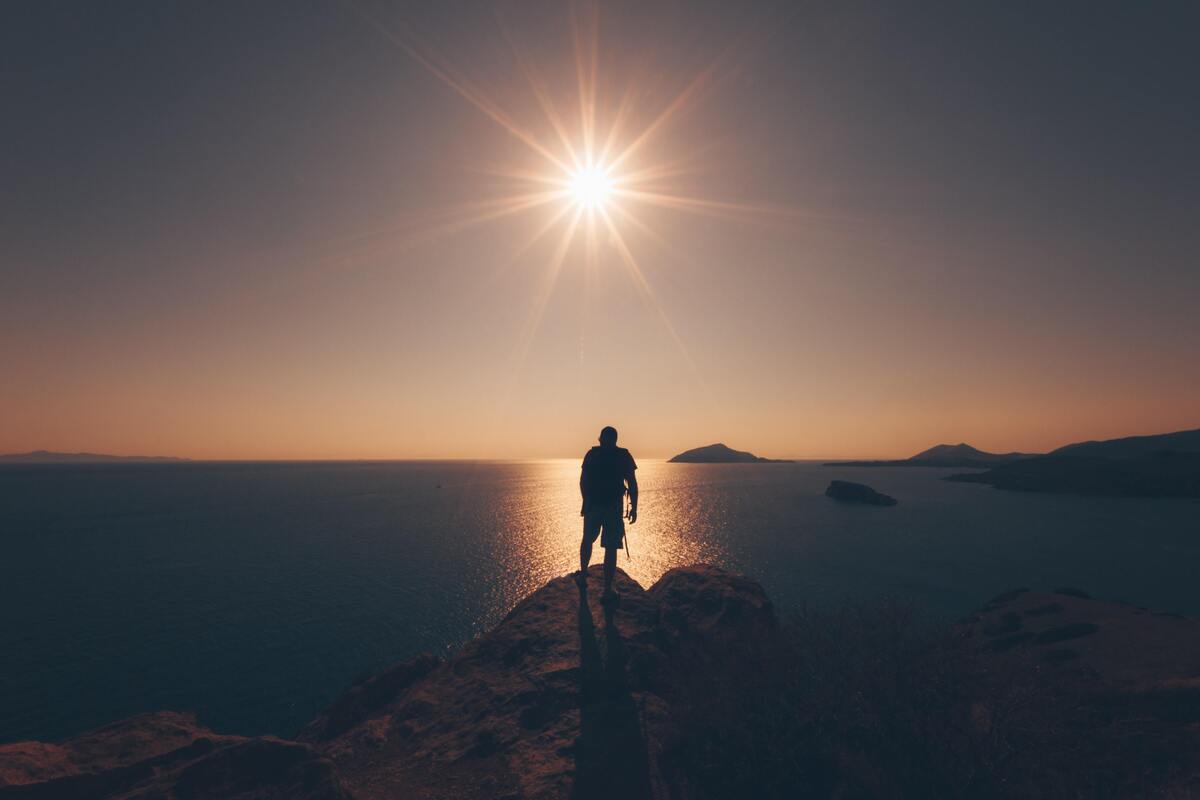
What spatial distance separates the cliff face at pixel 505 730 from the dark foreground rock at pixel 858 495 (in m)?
75.0

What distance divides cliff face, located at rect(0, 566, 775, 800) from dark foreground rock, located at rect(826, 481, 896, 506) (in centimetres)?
7499

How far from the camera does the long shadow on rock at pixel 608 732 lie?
5215 mm

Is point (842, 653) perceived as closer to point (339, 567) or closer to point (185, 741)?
point (185, 741)

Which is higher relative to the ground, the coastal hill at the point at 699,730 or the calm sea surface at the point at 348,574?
the coastal hill at the point at 699,730

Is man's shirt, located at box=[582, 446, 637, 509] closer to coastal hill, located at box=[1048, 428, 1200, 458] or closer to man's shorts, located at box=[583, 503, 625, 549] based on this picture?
man's shorts, located at box=[583, 503, 625, 549]

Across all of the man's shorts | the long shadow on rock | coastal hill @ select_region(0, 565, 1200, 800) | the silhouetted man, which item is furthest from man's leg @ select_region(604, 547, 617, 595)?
the long shadow on rock

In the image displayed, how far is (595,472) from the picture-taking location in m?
9.64

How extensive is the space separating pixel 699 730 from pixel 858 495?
274 ft

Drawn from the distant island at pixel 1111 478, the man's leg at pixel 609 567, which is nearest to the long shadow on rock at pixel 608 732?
the man's leg at pixel 609 567

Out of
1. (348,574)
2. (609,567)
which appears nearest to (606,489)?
(609,567)

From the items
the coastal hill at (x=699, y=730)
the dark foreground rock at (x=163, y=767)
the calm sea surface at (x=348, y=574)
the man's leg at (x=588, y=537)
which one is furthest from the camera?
the calm sea surface at (x=348, y=574)

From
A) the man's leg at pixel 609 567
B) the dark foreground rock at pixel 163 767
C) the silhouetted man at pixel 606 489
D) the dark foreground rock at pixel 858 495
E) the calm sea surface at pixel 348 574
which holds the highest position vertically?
the silhouetted man at pixel 606 489

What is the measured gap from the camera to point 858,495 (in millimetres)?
75875

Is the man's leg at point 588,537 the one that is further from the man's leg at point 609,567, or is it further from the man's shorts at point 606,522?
the man's leg at point 609,567
